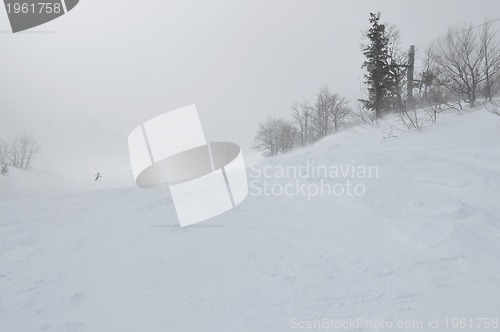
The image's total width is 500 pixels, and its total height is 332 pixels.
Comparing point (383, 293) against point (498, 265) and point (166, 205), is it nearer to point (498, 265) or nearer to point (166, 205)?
point (498, 265)

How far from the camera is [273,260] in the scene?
14.7ft

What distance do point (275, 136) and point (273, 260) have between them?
166 feet

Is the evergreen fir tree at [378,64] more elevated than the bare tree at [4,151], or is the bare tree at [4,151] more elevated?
the evergreen fir tree at [378,64]

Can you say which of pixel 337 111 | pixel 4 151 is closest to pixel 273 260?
pixel 337 111

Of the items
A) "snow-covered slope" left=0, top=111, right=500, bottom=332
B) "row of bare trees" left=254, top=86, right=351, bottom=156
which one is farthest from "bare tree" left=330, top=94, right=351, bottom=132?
"snow-covered slope" left=0, top=111, right=500, bottom=332

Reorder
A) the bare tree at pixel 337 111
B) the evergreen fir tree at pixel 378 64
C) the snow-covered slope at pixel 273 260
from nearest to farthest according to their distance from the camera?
the snow-covered slope at pixel 273 260
the evergreen fir tree at pixel 378 64
the bare tree at pixel 337 111

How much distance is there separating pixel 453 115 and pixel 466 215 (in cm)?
1029

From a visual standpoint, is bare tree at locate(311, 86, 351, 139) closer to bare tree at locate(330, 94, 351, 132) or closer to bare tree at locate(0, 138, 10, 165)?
bare tree at locate(330, 94, 351, 132)

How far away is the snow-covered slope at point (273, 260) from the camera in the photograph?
3316mm

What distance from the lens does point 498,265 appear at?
3709 mm

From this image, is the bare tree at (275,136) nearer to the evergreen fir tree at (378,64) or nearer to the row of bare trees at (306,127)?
the row of bare trees at (306,127)

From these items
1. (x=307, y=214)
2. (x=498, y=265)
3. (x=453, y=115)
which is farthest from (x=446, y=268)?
(x=453, y=115)

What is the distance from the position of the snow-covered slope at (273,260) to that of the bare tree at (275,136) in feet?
147

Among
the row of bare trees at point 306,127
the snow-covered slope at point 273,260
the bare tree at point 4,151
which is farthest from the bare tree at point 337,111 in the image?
the bare tree at point 4,151
